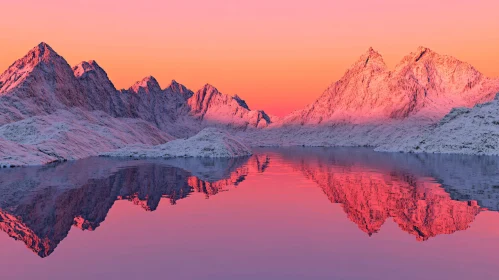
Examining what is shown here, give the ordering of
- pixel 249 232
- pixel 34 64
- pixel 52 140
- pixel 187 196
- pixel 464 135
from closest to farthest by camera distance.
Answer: pixel 249 232, pixel 187 196, pixel 52 140, pixel 464 135, pixel 34 64

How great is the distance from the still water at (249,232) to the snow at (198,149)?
2210 inches

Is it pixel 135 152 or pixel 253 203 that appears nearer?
pixel 253 203

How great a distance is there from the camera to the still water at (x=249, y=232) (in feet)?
49.5

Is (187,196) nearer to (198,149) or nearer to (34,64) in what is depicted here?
(198,149)

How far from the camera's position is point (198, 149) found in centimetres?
9744

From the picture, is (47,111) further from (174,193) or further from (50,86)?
(174,193)

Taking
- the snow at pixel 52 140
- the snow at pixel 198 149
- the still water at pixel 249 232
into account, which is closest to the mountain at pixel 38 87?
the snow at pixel 52 140

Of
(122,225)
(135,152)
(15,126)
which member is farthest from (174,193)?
(15,126)

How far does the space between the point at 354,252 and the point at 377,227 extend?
5.52m

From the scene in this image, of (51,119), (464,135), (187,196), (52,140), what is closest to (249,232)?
(187,196)

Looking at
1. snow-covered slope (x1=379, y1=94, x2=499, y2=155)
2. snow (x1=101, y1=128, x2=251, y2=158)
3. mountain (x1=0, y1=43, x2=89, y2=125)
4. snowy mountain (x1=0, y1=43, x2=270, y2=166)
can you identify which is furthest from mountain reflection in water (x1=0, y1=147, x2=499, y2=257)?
mountain (x1=0, y1=43, x2=89, y2=125)

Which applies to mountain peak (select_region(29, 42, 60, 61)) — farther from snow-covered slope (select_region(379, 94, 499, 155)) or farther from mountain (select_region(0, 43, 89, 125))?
snow-covered slope (select_region(379, 94, 499, 155))

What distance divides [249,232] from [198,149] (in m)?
77.3

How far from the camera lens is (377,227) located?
872 inches
